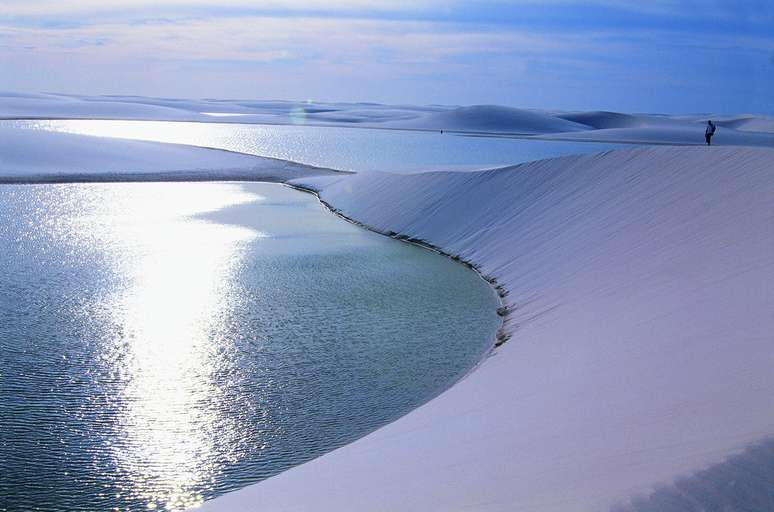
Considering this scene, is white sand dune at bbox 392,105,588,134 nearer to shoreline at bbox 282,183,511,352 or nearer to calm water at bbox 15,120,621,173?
calm water at bbox 15,120,621,173

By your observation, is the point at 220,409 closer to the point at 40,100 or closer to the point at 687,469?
the point at 687,469

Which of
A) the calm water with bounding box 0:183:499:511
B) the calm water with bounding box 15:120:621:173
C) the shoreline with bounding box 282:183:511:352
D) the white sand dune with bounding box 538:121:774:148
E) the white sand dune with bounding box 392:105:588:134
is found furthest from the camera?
the white sand dune with bounding box 392:105:588:134

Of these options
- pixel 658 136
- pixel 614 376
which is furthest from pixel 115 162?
pixel 658 136

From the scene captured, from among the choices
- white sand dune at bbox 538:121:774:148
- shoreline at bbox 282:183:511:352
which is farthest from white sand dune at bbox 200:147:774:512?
white sand dune at bbox 538:121:774:148

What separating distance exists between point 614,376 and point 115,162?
74.5ft

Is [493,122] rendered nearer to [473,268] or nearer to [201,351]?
[473,268]

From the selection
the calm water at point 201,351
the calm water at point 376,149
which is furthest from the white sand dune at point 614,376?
the calm water at point 376,149

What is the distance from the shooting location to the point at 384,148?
3788 centimetres

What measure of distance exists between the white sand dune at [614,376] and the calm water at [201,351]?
57cm

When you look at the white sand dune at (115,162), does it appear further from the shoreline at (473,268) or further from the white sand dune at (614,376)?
the white sand dune at (614,376)

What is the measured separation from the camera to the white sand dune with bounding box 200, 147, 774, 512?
3.02 meters

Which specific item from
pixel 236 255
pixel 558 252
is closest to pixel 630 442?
pixel 558 252

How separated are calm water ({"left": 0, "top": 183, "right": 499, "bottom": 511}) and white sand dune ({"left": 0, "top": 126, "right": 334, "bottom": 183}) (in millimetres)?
9065

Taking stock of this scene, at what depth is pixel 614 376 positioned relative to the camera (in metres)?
4.91
